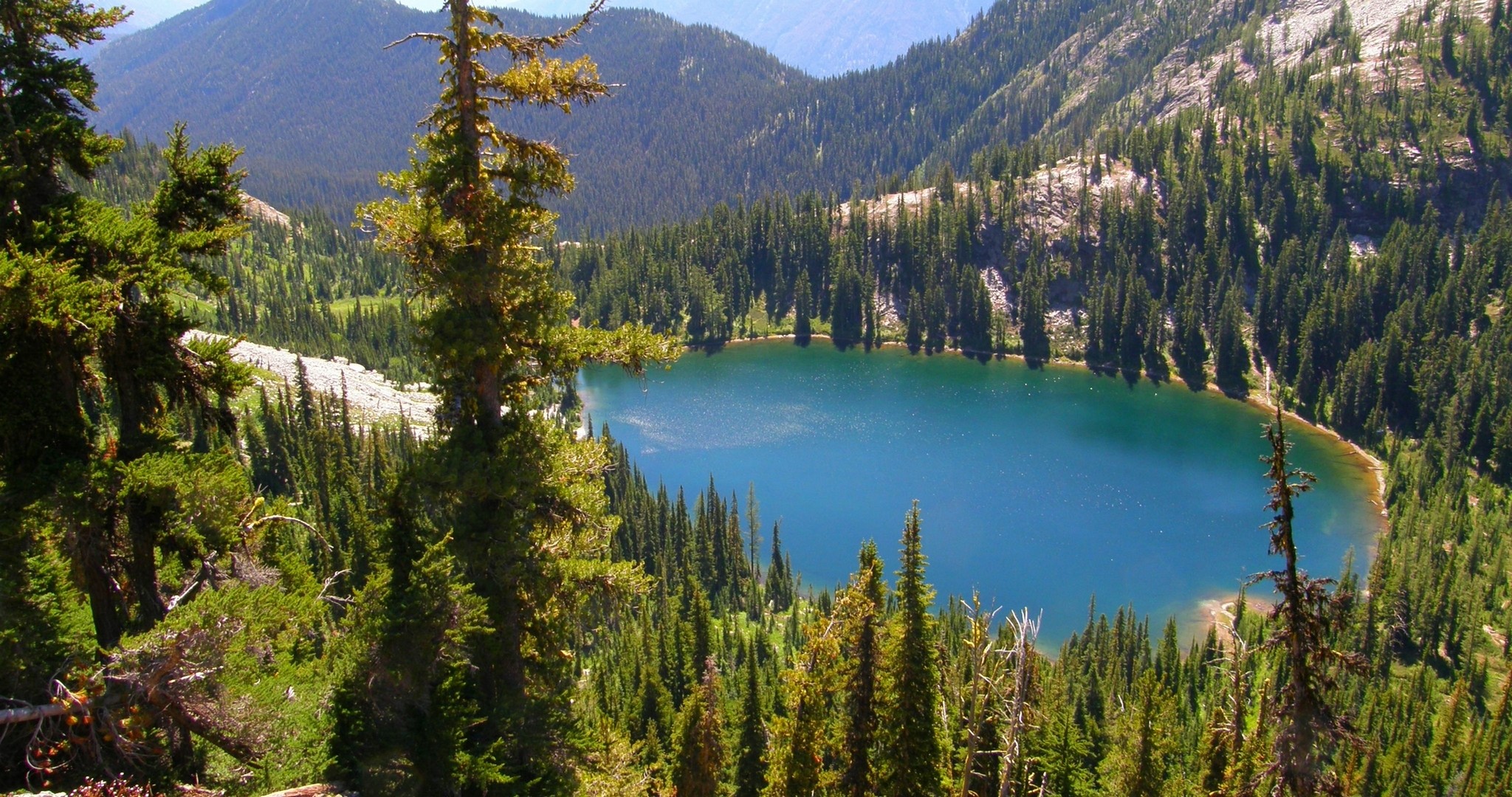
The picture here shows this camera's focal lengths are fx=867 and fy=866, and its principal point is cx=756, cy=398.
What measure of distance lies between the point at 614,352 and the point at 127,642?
7931 mm

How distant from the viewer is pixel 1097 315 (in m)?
181

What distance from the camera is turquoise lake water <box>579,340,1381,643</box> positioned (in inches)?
3652

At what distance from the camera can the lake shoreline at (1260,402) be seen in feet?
393

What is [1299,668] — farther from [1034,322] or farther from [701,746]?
[1034,322]

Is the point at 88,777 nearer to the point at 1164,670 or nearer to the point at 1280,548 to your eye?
the point at 1280,548

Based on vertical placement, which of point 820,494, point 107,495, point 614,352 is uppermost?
point 614,352

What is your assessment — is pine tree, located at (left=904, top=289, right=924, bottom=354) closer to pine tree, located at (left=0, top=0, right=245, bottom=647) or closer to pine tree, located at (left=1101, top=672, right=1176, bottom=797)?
pine tree, located at (left=1101, top=672, right=1176, bottom=797)

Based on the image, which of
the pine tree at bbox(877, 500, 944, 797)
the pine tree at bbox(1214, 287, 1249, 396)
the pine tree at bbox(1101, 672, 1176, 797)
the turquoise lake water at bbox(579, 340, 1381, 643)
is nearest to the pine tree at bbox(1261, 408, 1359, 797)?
the pine tree at bbox(877, 500, 944, 797)

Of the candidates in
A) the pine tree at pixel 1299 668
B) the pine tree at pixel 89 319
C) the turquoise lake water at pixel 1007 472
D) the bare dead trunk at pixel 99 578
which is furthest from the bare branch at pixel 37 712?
the turquoise lake water at pixel 1007 472

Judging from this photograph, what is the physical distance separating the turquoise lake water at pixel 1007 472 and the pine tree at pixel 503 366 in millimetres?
68614

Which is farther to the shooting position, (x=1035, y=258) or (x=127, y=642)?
(x=1035, y=258)

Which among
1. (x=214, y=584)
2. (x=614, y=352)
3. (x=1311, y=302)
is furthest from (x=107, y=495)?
(x=1311, y=302)

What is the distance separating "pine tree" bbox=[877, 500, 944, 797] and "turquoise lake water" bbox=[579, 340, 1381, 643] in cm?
5664

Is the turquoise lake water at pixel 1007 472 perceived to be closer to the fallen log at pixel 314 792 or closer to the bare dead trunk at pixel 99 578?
the fallen log at pixel 314 792
